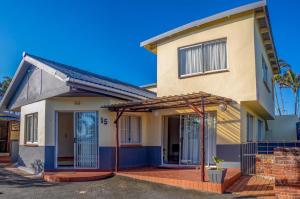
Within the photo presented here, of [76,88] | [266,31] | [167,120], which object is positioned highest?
[266,31]

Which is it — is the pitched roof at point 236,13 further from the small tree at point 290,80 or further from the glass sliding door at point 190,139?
the small tree at point 290,80

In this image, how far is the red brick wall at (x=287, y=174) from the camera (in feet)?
28.3

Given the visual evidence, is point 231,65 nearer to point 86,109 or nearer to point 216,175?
point 216,175

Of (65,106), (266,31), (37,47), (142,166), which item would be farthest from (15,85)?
(266,31)

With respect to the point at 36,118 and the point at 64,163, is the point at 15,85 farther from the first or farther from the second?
the point at 64,163

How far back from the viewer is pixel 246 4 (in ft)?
41.5

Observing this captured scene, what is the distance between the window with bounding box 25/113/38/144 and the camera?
1629cm

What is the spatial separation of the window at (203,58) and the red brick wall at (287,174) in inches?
225

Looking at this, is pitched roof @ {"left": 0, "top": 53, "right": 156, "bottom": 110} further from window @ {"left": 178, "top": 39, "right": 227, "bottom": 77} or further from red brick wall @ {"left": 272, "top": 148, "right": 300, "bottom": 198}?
red brick wall @ {"left": 272, "top": 148, "right": 300, "bottom": 198}

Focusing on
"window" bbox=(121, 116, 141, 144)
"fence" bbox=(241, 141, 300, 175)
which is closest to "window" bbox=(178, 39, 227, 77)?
"window" bbox=(121, 116, 141, 144)

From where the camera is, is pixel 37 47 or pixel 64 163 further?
pixel 37 47

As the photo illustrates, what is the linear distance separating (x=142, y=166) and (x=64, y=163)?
14.7ft

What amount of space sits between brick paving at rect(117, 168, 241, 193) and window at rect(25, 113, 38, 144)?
19.4 ft

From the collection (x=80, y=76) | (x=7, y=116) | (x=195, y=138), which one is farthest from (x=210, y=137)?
(x=7, y=116)
